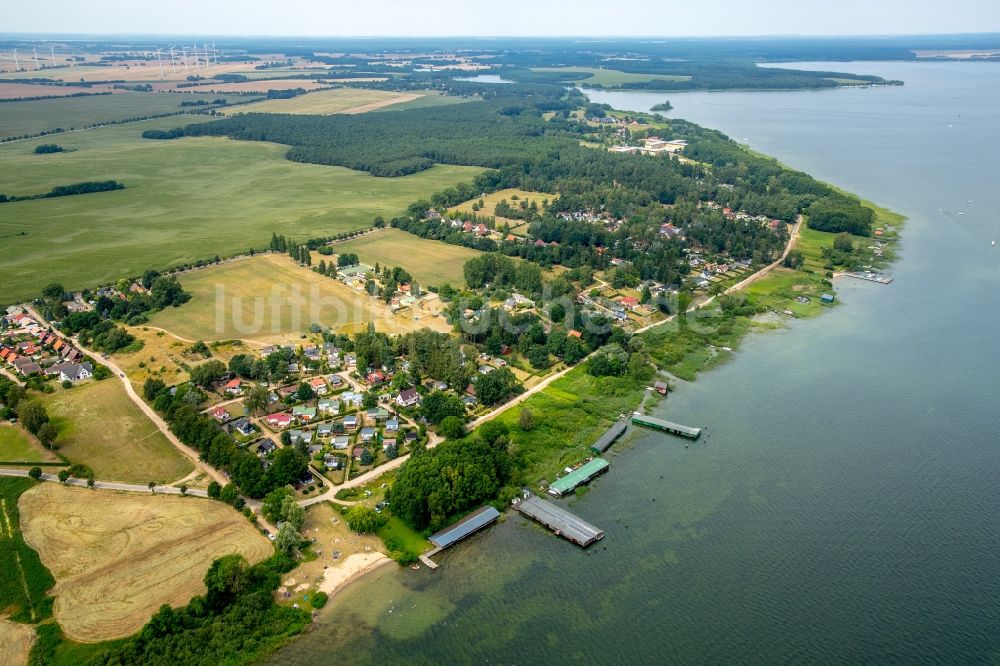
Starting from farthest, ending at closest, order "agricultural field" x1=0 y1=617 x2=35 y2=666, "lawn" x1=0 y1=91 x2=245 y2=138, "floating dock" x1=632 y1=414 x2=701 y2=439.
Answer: "lawn" x1=0 y1=91 x2=245 y2=138, "floating dock" x1=632 y1=414 x2=701 y2=439, "agricultural field" x1=0 y1=617 x2=35 y2=666

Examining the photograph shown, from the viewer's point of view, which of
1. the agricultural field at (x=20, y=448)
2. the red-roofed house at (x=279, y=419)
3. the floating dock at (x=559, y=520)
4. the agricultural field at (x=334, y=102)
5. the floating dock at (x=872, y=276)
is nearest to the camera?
the floating dock at (x=559, y=520)

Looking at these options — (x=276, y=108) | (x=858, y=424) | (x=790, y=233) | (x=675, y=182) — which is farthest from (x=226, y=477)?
(x=276, y=108)

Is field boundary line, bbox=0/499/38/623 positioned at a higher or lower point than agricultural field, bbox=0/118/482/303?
lower

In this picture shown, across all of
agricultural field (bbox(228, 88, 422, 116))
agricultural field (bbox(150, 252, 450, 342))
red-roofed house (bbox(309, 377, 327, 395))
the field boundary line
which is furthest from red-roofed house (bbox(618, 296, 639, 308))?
agricultural field (bbox(228, 88, 422, 116))

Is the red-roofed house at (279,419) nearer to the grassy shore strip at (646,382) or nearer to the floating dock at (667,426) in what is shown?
the grassy shore strip at (646,382)

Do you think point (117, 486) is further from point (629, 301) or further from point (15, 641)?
point (629, 301)

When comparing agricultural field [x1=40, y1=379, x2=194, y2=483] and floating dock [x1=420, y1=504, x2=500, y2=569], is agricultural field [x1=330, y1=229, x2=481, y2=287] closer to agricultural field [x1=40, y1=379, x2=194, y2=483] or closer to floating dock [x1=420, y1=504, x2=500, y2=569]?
agricultural field [x1=40, y1=379, x2=194, y2=483]

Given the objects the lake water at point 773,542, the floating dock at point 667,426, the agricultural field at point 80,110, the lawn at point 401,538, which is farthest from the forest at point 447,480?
the agricultural field at point 80,110

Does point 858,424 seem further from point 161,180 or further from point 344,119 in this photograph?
point 344,119
